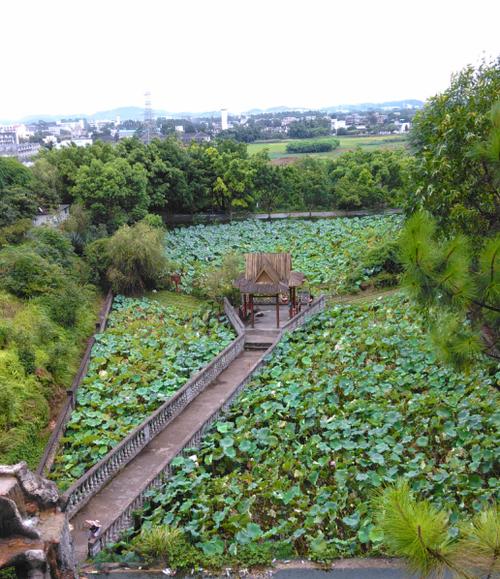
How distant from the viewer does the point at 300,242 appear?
27.2m

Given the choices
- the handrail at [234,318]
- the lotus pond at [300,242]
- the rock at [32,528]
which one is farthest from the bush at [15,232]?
the rock at [32,528]

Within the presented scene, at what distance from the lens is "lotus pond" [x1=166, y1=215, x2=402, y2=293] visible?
901 inches

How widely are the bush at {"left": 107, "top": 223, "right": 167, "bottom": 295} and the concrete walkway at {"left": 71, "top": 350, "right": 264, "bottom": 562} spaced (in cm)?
756

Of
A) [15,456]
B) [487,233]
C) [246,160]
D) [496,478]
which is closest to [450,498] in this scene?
[496,478]

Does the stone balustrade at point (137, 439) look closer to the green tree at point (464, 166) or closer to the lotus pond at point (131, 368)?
the lotus pond at point (131, 368)

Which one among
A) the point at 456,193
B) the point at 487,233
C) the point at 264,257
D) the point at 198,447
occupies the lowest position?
the point at 198,447

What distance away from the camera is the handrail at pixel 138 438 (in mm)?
8859

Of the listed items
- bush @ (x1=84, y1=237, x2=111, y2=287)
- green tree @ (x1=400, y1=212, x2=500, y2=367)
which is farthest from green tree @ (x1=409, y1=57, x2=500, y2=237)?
bush @ (x1=84, y1=237, x2=111, y2=287)

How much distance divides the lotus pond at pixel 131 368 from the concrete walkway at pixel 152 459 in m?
0.74

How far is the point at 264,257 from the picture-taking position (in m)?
17.6

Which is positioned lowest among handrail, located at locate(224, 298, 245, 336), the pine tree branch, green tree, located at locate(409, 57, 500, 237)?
handrail, located at locate(224, 298, 245, 336)

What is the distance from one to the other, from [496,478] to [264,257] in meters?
10.3

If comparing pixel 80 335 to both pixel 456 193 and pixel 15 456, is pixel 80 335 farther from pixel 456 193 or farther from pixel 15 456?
pixel 456 193

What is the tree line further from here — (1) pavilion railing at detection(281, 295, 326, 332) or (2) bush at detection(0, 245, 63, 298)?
(1) pavilion railing at detection(281, 295, 326, 332)
